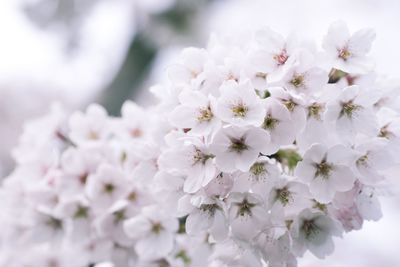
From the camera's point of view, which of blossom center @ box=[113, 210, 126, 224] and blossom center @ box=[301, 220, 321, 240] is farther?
blossom center @ box=[113, 210, 126, 224]

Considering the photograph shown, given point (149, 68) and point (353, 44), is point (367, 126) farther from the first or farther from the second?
point (149, 68)

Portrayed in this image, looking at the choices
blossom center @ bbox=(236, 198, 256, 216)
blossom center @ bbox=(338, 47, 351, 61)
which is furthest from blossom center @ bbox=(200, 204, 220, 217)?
blossom center @ bbox=(338, 47, 351, 61)

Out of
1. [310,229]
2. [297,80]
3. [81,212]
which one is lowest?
[310,229]

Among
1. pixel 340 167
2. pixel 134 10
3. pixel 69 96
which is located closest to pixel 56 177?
pixel 340 167

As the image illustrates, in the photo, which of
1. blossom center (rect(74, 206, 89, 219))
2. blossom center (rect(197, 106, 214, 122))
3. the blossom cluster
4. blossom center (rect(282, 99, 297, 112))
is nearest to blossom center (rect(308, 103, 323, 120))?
blossom center (rect(282, 99, 297, 112))

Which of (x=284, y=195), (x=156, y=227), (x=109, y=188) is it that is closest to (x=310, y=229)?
(x=284, y=195)

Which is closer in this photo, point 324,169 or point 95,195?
point 324,169

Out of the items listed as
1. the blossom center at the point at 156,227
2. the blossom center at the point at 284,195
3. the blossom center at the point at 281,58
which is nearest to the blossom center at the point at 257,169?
the blossom center at the point at 284,195

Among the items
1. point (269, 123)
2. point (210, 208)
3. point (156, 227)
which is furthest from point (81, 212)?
point (269, 123)

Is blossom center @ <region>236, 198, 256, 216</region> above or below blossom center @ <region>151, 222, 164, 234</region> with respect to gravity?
above

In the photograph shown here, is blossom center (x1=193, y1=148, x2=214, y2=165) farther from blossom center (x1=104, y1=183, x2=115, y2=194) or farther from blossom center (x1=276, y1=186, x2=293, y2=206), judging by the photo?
blossom center (x1=104, y1=183, x2=115, y2=194)

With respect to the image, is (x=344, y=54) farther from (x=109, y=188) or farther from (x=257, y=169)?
(x=109, y=188)

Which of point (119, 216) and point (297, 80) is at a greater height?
point (297, 80)

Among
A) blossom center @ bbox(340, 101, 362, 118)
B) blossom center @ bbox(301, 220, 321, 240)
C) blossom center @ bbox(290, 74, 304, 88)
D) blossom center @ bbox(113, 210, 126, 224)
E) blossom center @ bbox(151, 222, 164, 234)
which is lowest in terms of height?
blossom center @ bbox(301, 220, 321, 240)
